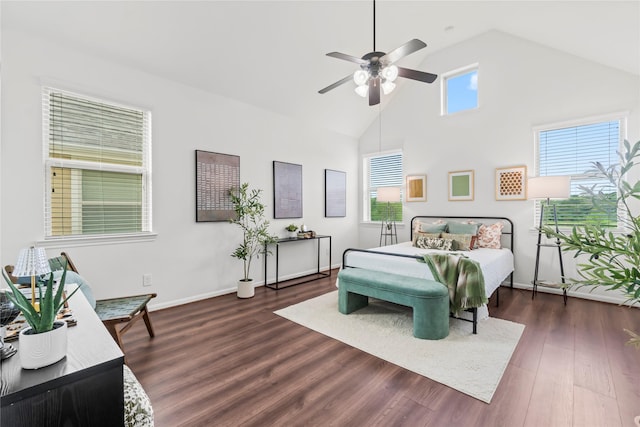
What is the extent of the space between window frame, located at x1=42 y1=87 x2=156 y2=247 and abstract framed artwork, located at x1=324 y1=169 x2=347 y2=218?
10.2ft

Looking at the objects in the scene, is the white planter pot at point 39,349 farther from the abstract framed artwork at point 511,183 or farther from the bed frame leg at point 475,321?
the abstract framed artwork at point 511,183

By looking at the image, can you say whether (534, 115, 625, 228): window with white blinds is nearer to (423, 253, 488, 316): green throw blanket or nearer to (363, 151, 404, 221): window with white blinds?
(423, 253, 488, 316): green throw blanket

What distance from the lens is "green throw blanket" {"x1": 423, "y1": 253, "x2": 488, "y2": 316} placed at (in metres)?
2.81

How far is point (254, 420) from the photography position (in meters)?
1.75

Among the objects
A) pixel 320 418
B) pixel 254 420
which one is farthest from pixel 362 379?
pixel 254 420

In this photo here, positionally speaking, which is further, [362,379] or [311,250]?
[311,250]

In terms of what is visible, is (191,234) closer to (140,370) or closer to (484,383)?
(140,370)

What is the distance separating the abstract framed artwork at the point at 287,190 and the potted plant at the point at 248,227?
0.34 meters

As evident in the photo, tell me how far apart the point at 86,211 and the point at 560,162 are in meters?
6.00

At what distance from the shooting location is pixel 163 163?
3592mm

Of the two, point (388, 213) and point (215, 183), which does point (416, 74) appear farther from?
point (388, 213)

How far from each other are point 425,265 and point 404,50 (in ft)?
6.77

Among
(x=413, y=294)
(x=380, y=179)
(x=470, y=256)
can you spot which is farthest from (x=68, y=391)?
(x=380, y=179)

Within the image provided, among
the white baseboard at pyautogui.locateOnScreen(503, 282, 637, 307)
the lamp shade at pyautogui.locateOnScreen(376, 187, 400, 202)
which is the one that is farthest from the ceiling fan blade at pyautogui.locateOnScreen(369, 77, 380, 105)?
the white baseboard at pyautogui.locateOnScreen(503, 282, 637, 307)
